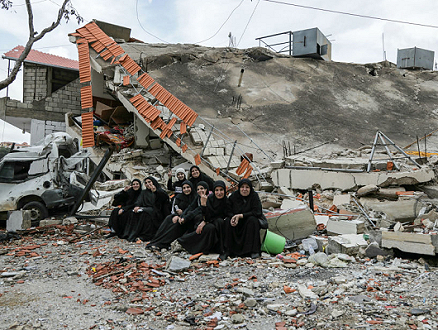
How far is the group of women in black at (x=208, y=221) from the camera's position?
550cm

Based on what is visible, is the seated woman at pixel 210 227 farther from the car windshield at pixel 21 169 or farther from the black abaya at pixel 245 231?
the car windshield at pixel 21 169

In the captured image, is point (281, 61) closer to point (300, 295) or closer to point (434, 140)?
point (434, 140)

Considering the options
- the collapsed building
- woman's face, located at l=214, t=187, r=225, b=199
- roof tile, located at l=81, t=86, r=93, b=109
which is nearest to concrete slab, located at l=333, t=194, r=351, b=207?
the collapsed building

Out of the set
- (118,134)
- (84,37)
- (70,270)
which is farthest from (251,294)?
(84,37)

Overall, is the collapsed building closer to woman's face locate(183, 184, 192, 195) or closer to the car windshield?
woman's face locate(183, 184, 192, 195)

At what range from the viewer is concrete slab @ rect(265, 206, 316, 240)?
6.11 metres

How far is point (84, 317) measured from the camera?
11.5 ft

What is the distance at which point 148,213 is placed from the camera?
22.8ft

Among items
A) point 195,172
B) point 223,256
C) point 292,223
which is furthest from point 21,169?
point 292,223

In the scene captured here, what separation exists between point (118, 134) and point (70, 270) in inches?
382

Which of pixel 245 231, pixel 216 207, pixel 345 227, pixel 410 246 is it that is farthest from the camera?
pixel 345 227

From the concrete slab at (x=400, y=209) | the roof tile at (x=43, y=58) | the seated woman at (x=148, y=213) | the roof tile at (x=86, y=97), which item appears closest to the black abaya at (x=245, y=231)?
the seated woman at (x=148, y=213)

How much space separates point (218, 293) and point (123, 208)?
3933 mm

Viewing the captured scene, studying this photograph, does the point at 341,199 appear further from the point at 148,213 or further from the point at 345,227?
the point at 148,213
